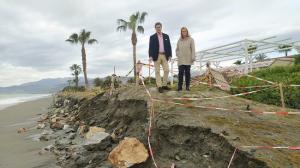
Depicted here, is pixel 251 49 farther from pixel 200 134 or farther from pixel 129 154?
pixel 129 154

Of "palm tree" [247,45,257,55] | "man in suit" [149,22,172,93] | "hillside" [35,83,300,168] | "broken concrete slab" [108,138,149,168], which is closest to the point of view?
"hillside" [35,83,300,168]

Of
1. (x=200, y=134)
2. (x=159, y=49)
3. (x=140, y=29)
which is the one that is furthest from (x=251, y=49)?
(x=140, y=29)

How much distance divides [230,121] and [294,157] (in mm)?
1769

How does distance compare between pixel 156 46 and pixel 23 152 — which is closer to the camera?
pixel 156 46

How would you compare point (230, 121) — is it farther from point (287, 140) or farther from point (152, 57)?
point (152, 57)

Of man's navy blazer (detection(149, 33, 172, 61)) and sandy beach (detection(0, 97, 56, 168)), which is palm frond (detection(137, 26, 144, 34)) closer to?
sandy beach (detection(0, 97, 56, 168))

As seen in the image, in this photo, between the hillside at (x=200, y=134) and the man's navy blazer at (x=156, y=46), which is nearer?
the hillside at (x=200, y=134)

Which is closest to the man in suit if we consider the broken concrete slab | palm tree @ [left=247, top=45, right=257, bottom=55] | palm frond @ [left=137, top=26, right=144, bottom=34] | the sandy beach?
the broken concrete slab

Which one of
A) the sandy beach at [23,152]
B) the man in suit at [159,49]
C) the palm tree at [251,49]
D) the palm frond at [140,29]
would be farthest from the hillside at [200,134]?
the palm frond at [140,29]

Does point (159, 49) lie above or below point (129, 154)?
above

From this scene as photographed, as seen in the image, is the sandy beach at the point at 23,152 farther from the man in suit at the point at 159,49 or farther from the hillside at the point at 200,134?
the man in suit at the point at 159,49

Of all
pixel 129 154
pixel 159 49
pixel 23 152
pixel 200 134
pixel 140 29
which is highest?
pixel 140 29

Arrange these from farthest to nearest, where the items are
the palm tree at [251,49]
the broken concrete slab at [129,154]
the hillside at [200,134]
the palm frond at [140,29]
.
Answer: the palm frond at [140,29] < the palm tree at [251,49] < the broken concrete slab at [129,154] < the hillside at [200,134]

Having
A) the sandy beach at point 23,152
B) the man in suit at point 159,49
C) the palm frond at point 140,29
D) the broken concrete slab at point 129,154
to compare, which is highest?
the palm frond at point 140,29
